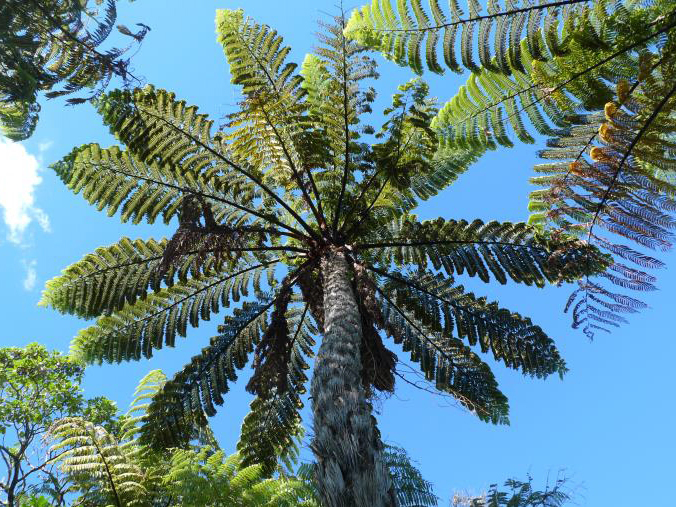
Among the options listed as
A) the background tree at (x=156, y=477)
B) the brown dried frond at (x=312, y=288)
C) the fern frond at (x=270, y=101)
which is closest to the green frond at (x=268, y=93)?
the fern frond at (x=270, y=101)

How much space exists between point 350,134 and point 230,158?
1208 mm

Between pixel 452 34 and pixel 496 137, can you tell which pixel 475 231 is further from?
pixel 452 34

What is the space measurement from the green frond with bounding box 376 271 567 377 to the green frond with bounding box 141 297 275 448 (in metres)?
1.51

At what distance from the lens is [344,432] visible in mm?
2492

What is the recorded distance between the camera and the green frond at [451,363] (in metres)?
5.62

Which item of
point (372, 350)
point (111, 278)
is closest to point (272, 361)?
point (372, 350)

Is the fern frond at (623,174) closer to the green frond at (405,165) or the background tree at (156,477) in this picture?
the green frond at (405,165)

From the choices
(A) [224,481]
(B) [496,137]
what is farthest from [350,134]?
(A) [224,481]

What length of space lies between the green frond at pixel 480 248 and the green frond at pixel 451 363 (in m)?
0.58

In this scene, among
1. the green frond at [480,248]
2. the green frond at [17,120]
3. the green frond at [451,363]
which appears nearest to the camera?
the green frond at [17,120]

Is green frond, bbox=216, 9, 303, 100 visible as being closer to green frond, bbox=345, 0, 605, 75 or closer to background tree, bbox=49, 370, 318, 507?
green frond, bbox=345, 0, 605, 75

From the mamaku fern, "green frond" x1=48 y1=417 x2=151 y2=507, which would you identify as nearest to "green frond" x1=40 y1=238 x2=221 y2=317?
the mamaku fern

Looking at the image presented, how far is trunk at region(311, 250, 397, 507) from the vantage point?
7.35ft

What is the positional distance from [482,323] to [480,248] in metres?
0.74
